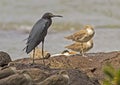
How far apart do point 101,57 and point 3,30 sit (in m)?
14.1

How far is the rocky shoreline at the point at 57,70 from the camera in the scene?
8.10m

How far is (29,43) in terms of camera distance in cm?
1137

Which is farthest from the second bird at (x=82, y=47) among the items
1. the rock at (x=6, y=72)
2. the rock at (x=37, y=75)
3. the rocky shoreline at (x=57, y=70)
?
the rock at (x=6, y=72)

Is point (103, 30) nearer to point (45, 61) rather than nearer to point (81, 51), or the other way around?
point (81, 51)

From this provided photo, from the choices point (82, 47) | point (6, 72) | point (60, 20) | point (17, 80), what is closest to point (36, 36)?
point (82, 47)

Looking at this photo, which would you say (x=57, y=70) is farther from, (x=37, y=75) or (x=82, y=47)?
(x=82, y=47)

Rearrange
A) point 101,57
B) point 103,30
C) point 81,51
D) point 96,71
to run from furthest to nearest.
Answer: point 103,30 → point 81,51 → point 101,57 → point 96,71

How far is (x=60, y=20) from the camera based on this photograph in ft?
94.2

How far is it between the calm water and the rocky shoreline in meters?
6.77

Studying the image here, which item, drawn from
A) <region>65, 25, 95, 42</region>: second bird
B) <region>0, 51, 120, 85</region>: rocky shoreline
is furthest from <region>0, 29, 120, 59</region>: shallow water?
<region>0, 51, 120, 85</region>: rocky shoreline

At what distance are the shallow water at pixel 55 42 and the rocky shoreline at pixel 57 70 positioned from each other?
5.44 metres

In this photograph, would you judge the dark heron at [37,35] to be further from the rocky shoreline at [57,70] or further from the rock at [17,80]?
the rock at [17,80]

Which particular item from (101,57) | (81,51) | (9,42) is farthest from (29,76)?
(9,42)

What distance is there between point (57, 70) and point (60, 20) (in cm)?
1896
